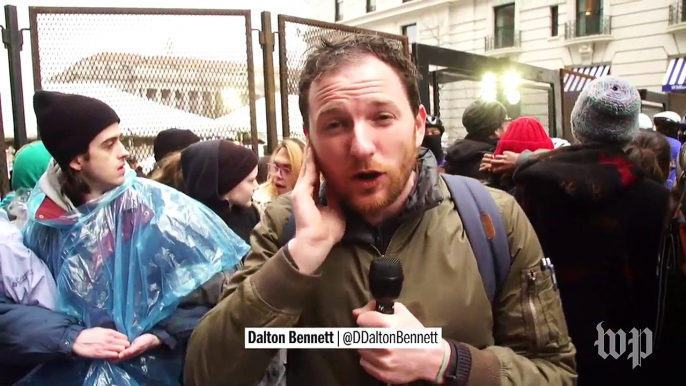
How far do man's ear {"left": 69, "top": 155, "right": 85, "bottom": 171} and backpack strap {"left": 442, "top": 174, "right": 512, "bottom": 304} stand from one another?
75.8 inches

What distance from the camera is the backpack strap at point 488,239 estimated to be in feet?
5.28

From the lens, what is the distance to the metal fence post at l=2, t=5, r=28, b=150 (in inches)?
147

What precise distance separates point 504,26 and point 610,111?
1146 inches

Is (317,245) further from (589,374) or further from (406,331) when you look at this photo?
(589,374)

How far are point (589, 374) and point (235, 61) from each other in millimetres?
3272

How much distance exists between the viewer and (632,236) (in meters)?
2.59

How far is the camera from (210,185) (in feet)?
11.7

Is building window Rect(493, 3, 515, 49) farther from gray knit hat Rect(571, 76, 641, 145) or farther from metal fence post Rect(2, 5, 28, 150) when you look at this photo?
metal fence post Rect(2, 5, 28, 150)

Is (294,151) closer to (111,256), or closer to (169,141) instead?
(169,141)

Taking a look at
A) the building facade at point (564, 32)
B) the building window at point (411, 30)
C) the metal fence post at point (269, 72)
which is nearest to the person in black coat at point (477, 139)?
the metal fence post at point (269, 72)

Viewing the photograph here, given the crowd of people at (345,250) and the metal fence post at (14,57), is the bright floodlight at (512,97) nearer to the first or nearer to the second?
the crowd of people at (345,250)

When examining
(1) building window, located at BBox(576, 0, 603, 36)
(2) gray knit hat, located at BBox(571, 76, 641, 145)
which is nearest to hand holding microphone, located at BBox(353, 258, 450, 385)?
(2) gray knit hat, located at BBox(571, 76, 641, 145)

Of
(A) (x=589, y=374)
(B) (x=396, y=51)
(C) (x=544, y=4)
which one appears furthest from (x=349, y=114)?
(C) (x=544, y=4)

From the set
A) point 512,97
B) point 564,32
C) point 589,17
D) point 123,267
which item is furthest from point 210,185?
point 564,32
